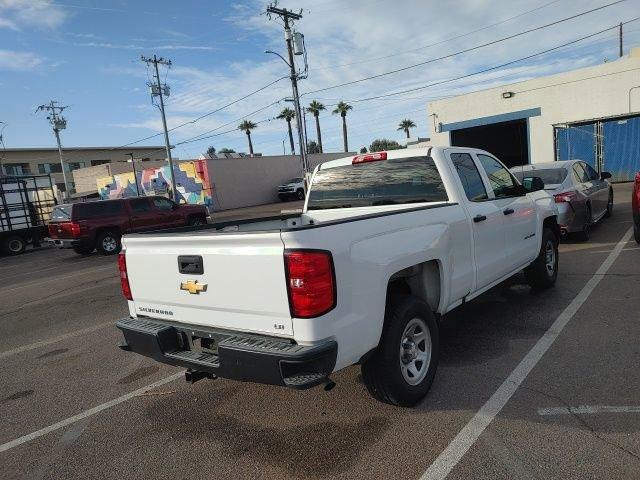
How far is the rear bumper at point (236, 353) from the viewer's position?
2.83 m

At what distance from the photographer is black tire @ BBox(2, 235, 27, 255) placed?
19.5m

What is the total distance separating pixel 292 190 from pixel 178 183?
9.58 meters

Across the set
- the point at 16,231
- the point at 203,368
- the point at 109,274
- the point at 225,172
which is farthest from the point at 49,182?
the point at 203,368

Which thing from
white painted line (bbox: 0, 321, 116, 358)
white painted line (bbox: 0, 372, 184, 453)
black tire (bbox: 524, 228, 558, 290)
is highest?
black tire (bbox: 524, 228, 558, 290)

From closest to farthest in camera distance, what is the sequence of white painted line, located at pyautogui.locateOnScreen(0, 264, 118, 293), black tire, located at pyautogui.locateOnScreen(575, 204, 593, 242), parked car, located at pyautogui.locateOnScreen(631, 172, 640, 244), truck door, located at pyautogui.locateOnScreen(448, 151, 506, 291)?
truck door, located at pyautogui.locateOnScreen(448, 151, 506, 291) < parked car, located at pyautogui.locateOnScreen(631, 172, 640, 244) < black tire, located at pyautogui.locateOnScreen(575, 204, 593, 242) < white painted line, located at pyautogui.locateOnScreen(0, 264, 118, 293)

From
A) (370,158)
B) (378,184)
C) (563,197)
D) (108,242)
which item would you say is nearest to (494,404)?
(378,184)

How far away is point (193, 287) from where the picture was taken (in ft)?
11.2

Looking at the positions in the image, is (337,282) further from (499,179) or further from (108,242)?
(108,242)

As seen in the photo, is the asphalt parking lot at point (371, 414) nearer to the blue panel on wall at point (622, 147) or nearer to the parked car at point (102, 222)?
the parked car at point (102, 222)

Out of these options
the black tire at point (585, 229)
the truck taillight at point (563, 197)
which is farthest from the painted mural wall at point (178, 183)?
the truck taillight at point (563, 197)

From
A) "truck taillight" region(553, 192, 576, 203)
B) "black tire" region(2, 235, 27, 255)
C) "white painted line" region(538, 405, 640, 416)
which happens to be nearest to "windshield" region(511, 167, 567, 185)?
"truck taillight" region(553, 192, 576, 203)

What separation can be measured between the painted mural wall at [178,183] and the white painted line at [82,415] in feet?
116

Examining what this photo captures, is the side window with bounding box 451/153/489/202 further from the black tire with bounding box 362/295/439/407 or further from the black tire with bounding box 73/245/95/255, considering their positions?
the black tire with bounding box 73/245/95/255

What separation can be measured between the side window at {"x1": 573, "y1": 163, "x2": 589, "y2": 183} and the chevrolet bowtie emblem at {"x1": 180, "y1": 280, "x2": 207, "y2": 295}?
854 cm
